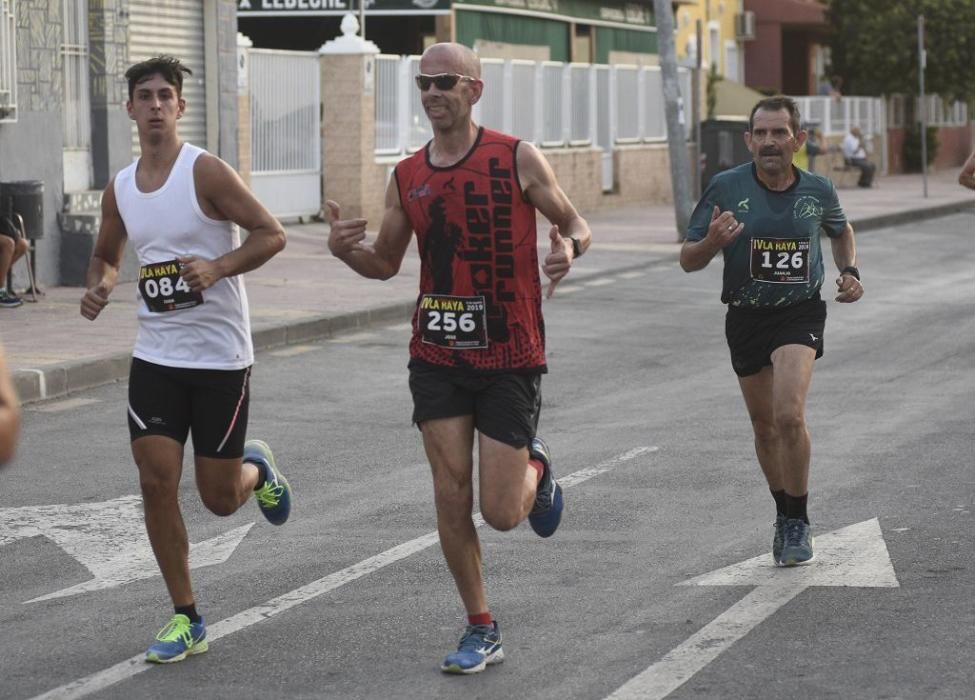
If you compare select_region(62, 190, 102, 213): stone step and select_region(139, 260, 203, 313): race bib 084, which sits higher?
select_region(62, 190, 102, 213): stone step

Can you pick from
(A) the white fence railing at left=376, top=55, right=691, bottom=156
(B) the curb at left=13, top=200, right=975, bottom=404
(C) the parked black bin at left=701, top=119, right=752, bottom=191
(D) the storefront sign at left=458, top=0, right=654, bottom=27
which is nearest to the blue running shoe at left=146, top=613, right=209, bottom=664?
(B) the curb at left=13, top=200, right=975, bottom=404

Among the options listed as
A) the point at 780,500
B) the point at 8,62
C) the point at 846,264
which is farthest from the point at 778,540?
the point at 8,62

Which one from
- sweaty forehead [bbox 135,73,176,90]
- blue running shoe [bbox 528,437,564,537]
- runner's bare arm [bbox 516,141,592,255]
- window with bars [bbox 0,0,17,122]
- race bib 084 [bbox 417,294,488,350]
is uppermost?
window with bars [bbox 0,0,17,122]

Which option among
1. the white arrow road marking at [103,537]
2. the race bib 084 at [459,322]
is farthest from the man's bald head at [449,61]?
the white arrow road marking at [103,537]

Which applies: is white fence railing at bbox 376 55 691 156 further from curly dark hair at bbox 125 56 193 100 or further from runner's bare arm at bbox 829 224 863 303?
curly dark hair at bbox 125 56 193 100

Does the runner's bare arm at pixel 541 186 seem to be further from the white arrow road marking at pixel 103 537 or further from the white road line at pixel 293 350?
the white road line at pixel 293 350

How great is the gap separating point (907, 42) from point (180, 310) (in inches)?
1894

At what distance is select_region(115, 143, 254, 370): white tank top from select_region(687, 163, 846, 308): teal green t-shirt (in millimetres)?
1964

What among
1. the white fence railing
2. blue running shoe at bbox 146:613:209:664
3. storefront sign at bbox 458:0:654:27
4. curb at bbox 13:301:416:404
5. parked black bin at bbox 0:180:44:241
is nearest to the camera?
blue running shoe at bbox 146:613:209:664

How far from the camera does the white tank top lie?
635 centimetres

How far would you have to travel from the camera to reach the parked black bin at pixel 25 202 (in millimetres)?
17625

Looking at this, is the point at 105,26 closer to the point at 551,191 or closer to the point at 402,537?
the point at 402,537

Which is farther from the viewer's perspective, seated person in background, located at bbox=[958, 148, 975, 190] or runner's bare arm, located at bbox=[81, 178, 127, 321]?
seated person in background, located at bbox=[958, 148, 975, 190]

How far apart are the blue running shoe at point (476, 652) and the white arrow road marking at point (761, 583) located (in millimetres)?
452
